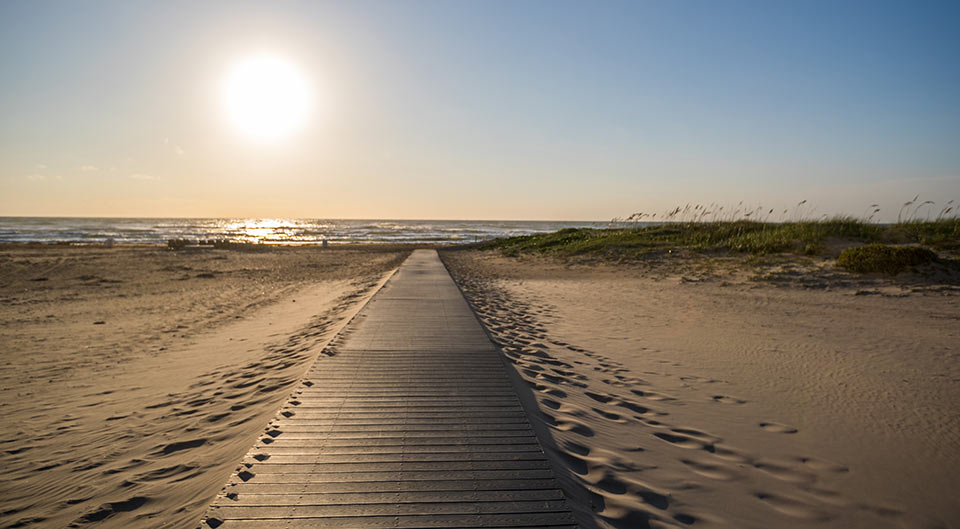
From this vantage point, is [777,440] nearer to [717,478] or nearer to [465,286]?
[717,478]

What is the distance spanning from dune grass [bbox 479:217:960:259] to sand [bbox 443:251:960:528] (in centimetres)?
582

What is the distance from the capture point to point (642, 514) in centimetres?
240

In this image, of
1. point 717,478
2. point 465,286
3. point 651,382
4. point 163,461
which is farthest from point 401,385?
point 465,286

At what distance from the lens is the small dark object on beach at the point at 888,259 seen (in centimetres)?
1105

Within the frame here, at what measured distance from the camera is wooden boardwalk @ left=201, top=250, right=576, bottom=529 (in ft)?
6.82

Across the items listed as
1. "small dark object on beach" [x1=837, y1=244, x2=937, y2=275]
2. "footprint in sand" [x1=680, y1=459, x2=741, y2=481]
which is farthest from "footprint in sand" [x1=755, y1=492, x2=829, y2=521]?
"small dark object on beach" [x1=837, y1=244, x2=937, y2=275]

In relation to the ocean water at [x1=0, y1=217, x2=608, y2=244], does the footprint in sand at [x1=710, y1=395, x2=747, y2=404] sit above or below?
below

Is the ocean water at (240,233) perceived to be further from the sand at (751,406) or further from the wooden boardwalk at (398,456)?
the wooden boardwalk at (398,456)

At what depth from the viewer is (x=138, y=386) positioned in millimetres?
5180

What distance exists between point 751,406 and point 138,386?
678cm

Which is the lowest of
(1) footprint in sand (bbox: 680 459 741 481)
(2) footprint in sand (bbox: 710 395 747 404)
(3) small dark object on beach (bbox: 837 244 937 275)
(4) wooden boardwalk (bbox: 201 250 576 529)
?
(2) footprint in sand (bbox: 710 395 747 404)

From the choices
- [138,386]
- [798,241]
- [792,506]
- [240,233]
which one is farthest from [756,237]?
[240,233]

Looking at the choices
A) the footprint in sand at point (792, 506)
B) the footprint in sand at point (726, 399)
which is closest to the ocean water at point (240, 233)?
the footprint in sand at point (726, 399)

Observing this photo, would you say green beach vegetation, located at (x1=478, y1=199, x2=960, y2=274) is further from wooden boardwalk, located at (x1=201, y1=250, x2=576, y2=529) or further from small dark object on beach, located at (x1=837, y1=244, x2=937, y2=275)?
wooden boardwalk, located at (x1=201, y1=250, x2=576, y2=529)
